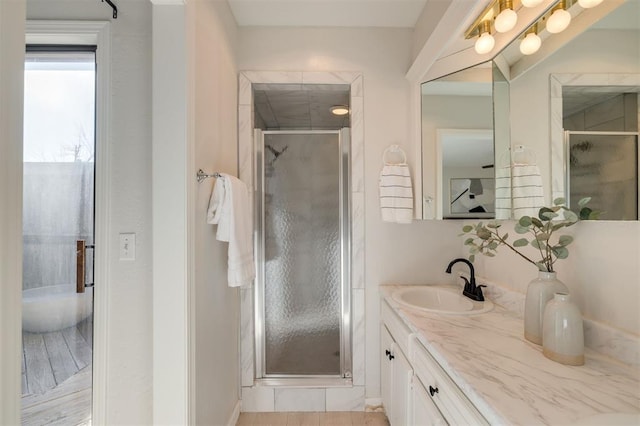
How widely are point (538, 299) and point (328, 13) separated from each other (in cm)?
202

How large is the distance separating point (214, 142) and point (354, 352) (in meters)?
1.65

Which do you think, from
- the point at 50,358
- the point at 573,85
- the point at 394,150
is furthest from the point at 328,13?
the point at 50,358

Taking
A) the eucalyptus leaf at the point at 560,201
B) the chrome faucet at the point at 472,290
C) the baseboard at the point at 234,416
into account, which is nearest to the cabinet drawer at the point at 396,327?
the chrome faucet at the point at 472,290

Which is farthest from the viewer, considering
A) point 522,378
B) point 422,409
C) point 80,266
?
point 80,266

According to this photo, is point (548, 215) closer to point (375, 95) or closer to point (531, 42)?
point (531, 42)

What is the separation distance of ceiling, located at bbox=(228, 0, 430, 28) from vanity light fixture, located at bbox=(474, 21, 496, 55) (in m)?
0.60

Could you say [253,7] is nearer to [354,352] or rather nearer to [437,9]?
[437,9]

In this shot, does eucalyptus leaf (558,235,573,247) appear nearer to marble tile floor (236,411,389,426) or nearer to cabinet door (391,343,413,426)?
cabinet door (391,343,413,426)

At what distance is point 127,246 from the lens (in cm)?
135

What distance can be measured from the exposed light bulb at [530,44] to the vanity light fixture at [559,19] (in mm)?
72

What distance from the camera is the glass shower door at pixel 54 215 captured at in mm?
1544

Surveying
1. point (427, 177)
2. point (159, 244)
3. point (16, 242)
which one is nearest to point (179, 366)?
point (159, 244)

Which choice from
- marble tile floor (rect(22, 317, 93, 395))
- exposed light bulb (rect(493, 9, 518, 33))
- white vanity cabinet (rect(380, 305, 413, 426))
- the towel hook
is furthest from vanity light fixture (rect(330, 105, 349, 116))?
marble tile floor (rect(22, 317, 93, 395))

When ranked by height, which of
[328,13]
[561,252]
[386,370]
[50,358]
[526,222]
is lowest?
[386,370]
